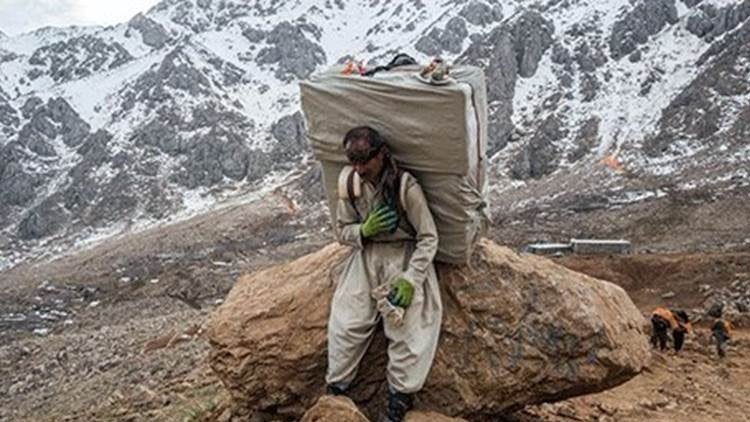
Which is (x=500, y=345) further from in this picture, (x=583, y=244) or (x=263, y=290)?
(x=583, y=244)

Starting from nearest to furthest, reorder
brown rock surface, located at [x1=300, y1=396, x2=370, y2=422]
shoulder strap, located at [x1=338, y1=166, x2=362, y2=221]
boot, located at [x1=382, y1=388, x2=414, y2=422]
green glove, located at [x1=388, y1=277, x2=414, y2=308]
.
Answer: brown rock surface, located at [x1=300, y1=396, x2=370, y2=422]
green glove, located at [x1=388, y1=277, x2=414, y2=308]
boot, located at [x1=382, y1=388, x2=414, y2=422]
shoulder strap, located at [x1=338, y1=166, x2=362, y2=221]

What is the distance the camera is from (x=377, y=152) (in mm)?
4531

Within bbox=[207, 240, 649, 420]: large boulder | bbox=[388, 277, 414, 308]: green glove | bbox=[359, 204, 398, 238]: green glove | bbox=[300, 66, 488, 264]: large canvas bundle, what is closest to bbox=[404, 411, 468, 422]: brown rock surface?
bbox=[207, 240, 649, 420]: large boulder

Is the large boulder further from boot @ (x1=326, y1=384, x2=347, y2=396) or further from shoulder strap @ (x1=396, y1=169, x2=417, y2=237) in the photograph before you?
shoulder strap @ (x1=396, y1=169, x2=417, y2=237)

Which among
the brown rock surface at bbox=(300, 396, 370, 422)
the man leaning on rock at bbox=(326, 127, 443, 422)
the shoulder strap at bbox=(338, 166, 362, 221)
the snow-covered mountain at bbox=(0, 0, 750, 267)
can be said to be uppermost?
the shoulder strap at bbox=(338, 166, 362, 221)

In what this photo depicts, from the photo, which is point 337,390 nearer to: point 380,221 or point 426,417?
point 426,417

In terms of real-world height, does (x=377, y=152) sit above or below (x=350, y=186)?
above

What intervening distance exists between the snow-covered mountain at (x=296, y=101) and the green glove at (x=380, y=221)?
35.9m

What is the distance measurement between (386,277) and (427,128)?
106 cm

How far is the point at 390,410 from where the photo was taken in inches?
180

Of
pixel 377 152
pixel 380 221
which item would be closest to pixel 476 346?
pixel 380 221

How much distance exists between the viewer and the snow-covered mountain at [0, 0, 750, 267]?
48969 mm

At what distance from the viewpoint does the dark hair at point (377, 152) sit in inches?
177

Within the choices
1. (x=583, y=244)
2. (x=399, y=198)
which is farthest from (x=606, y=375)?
(x=583, y=244)
